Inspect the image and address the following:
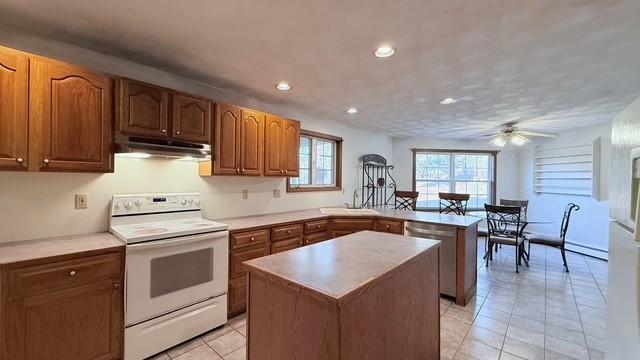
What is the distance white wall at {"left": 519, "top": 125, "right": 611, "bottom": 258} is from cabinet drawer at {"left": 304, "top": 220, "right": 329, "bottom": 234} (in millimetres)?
4592

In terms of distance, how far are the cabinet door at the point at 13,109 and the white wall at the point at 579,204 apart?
687cm

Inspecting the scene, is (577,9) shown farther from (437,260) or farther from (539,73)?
(437,260)

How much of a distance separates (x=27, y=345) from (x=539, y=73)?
4.24m

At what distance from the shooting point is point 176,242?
6.99 ft

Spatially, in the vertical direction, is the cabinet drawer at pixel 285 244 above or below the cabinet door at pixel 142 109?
below

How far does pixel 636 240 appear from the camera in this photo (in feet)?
2.85

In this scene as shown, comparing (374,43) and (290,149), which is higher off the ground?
(374,43)

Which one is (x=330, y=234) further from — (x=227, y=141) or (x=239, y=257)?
(x=227, y=141)

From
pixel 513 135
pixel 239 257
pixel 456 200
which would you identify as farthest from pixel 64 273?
pixel 513 135

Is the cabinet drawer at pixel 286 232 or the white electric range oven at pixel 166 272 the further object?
the cabinet drawer at pixel 286 232

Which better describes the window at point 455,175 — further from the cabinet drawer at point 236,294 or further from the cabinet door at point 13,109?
the cabinet door at point 13,109

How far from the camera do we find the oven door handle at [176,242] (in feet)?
6.41

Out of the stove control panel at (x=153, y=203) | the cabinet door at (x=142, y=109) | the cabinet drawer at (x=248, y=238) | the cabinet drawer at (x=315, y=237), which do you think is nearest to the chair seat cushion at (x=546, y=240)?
the cabinet drawer at (x=315, y=237)

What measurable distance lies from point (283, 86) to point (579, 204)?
5.84m
